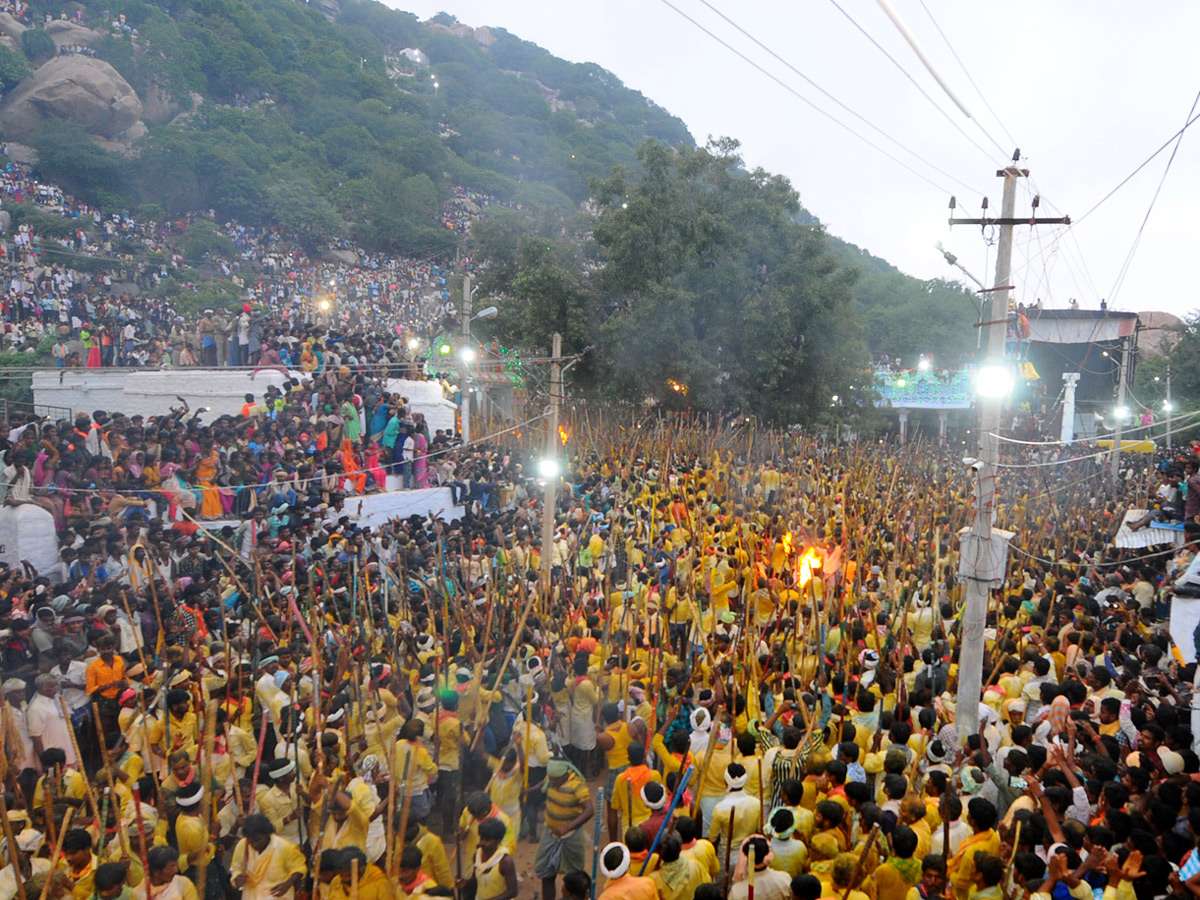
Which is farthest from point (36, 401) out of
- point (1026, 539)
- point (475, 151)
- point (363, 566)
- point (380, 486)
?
point (475, 151)

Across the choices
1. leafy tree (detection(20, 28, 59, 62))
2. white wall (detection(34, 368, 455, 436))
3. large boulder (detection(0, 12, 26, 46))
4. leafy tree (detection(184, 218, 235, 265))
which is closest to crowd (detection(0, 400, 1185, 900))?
white wall (detection(34, 368, 455, 436))

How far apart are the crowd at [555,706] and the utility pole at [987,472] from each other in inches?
12.6

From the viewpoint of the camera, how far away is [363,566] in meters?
9.98

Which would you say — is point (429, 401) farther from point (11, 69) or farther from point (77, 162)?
point (11, 69)

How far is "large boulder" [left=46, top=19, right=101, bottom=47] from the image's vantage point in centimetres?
4597

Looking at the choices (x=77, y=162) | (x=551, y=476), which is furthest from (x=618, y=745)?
(x=77, y=162)

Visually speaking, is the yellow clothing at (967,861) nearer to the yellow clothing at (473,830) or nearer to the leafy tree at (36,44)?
the yellow clothing at (473,830)

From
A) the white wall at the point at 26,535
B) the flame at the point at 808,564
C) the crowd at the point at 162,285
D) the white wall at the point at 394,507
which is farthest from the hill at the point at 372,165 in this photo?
the white wall at the point at 26,535

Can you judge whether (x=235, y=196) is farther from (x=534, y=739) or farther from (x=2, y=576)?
(x=534, y=739)

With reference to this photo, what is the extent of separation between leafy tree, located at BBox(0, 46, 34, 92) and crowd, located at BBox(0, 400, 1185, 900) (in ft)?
133

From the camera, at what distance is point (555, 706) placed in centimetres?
676

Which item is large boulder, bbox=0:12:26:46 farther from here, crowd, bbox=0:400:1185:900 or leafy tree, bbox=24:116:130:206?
crowd, bbox=0:400:1185:900

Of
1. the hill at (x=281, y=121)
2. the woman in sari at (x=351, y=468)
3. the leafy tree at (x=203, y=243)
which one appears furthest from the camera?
the hill at (x=281, y=121)

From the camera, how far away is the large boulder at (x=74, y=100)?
41.2 metres
